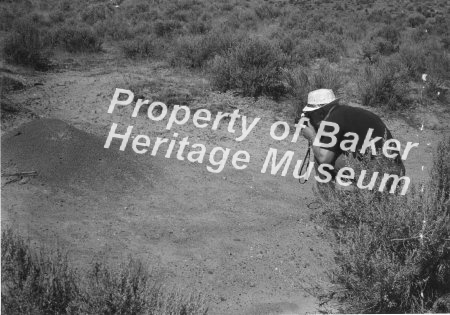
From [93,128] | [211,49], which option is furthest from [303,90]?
[93,128]

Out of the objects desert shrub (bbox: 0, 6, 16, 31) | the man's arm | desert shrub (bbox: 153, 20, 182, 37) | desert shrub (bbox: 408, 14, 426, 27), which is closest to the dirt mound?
the man's arm

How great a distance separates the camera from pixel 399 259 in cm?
358

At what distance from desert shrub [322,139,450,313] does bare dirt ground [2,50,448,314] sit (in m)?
0.40

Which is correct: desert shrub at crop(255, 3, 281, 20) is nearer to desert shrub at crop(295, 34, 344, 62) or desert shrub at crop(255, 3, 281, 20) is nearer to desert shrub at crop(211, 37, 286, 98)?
desert shrub at crop(295, 34, 344, 62)

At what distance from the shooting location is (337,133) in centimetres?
452

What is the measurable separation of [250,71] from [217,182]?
3.86 m

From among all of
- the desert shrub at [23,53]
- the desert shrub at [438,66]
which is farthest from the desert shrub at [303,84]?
the desert shrub at [23,53]

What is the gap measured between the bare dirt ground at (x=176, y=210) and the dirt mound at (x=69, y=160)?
0.01 meters

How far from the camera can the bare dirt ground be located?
4172 mm

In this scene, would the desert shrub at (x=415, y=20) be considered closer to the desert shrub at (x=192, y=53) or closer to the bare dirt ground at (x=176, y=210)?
the desert shrub at (x=192, y=53)

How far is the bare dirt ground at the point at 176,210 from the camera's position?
417cm

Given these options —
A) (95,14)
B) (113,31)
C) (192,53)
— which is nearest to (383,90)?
(192,53)

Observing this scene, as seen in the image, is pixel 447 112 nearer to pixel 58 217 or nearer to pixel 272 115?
pixel 272 115

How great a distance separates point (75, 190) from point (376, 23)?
18.1 meters
